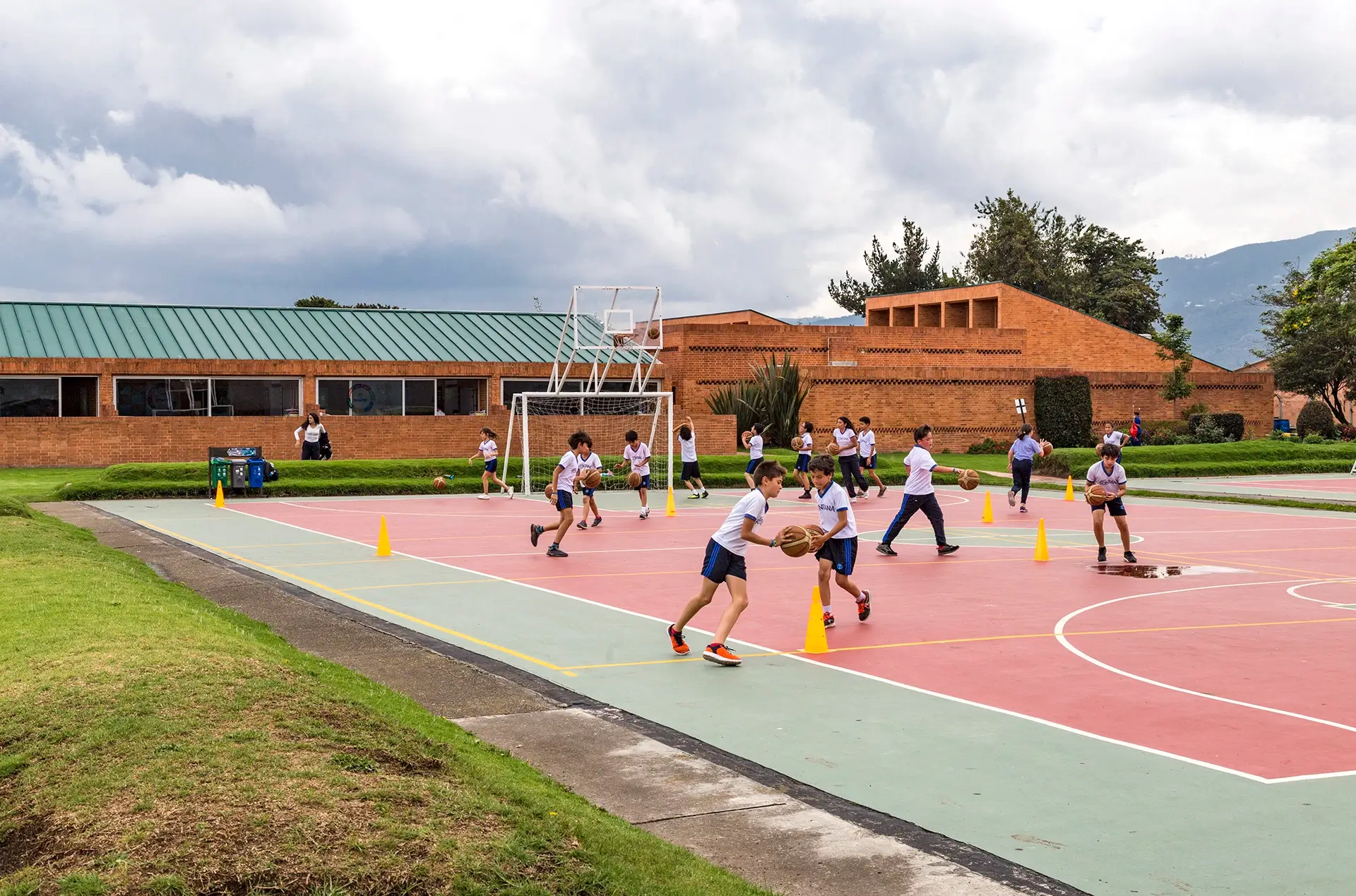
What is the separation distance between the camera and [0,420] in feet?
124

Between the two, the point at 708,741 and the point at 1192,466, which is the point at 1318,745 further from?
the point at 1192,466

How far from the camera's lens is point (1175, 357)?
5625 cm

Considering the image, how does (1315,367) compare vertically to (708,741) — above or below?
above

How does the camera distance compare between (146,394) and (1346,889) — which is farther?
(146,394)

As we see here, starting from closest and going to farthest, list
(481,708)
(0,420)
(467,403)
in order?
(481,708) → (0,420) → (467,403)

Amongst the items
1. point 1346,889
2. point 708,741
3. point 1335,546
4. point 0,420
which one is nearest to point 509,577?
point 708,741

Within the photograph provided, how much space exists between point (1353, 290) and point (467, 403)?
135 feet

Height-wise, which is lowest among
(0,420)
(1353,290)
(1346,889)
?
(1346,889)

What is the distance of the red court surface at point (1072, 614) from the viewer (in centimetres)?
911

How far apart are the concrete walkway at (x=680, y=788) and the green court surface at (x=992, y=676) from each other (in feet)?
0.81

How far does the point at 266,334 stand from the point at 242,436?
21.5ft

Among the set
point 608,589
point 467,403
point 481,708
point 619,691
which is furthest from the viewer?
point 467,403

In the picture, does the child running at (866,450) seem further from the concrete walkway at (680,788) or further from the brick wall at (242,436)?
the concrete walkway at (680,788)

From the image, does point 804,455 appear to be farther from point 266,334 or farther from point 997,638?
point 266,334
